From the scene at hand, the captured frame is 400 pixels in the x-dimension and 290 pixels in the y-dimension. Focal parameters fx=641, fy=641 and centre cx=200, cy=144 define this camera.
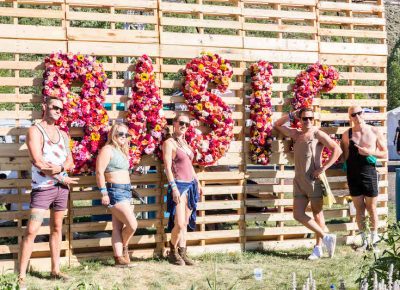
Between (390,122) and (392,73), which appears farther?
(392,73)

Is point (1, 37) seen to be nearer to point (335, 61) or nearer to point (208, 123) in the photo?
point (208, 123)

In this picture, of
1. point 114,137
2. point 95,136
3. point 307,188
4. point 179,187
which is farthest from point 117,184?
point 307,188

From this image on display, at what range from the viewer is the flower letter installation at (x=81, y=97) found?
320 inches

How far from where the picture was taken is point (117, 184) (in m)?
8.08

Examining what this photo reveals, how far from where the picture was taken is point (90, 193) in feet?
28.0

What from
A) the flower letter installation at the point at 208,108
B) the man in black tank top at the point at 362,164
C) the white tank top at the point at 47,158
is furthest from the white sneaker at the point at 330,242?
the white tank top at the point at 47,158

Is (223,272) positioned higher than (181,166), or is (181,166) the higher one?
(181,166)

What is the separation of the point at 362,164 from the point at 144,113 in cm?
332

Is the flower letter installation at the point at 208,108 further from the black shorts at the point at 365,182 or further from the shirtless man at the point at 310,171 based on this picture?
the black shorts at the point at 365,182

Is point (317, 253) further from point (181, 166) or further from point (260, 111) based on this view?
point (181, 166)

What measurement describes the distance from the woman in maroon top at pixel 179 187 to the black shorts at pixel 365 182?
245 cm

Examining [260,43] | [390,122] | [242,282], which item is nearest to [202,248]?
[242,282]

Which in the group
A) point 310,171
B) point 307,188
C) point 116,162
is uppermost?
point 116,162

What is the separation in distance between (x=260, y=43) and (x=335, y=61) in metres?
1.38
